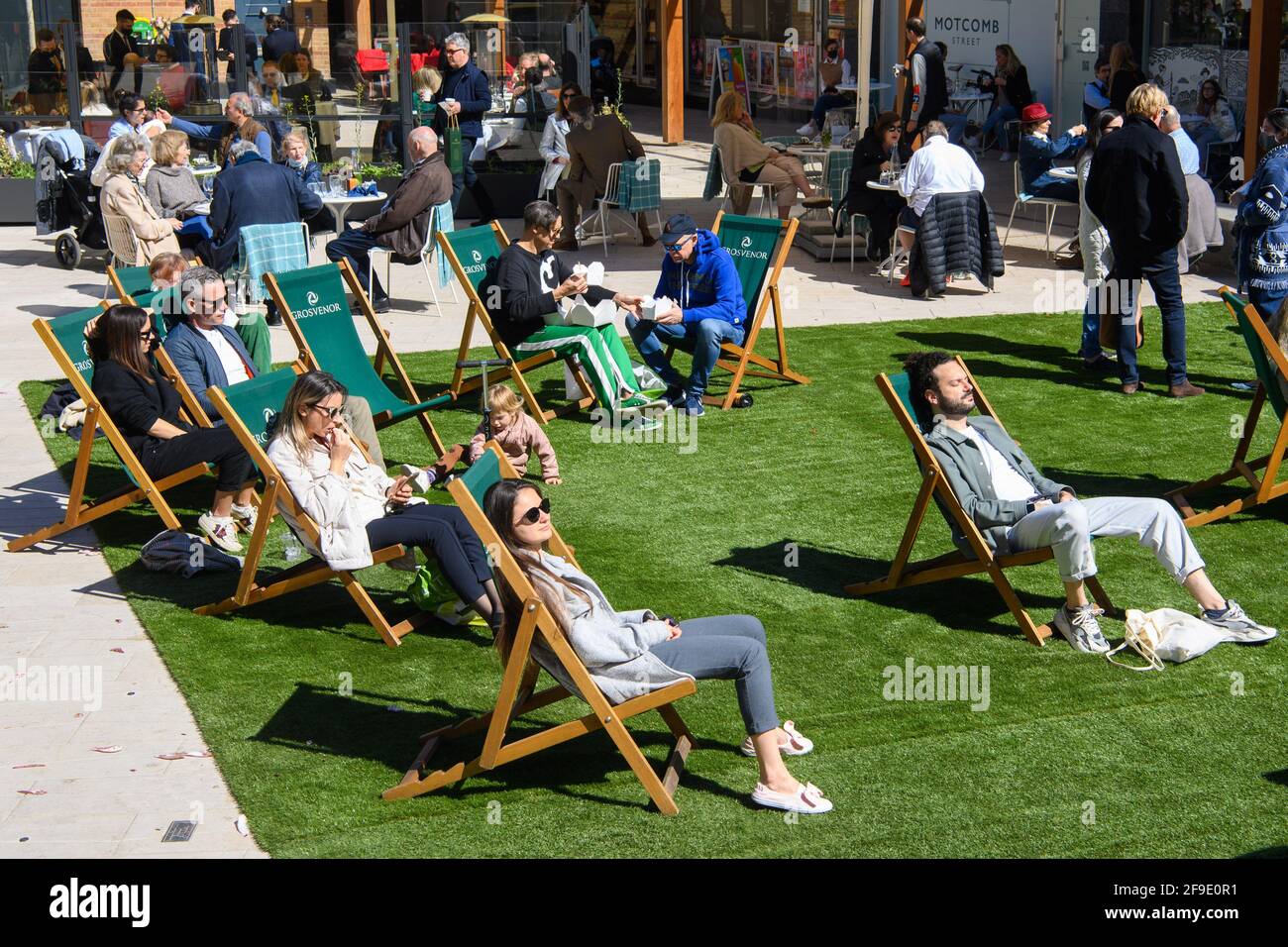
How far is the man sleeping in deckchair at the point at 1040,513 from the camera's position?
6020 millimetres

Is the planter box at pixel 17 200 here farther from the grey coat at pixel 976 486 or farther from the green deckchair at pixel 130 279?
the grey coat at pixel 976 486

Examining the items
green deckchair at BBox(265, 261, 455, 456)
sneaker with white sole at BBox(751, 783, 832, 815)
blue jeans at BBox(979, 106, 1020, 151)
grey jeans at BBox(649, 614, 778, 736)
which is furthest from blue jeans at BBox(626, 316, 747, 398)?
blue jeans at BBox(979, 106, 1020, 151)

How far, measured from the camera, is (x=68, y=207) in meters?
14.6

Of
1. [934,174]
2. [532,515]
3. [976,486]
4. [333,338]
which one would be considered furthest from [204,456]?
[934,174]

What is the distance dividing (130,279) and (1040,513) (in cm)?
581

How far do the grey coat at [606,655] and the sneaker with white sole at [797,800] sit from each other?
17.4 inches

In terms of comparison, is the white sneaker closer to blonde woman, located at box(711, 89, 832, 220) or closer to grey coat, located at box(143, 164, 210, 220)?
grey coat, located at box(143, 164, 210, 220)

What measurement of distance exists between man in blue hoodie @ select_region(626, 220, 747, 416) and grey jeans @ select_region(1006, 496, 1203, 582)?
363 centimetres

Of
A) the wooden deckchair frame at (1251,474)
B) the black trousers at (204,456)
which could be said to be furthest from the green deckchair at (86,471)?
the wooden deckchair frame at (1251,474)

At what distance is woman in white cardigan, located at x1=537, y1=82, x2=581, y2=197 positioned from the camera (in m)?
15.4

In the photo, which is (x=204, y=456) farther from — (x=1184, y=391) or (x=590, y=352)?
(x=1184, y=391)

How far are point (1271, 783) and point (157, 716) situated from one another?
382cm

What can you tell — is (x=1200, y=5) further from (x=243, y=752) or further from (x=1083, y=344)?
(x=243, y=752)
